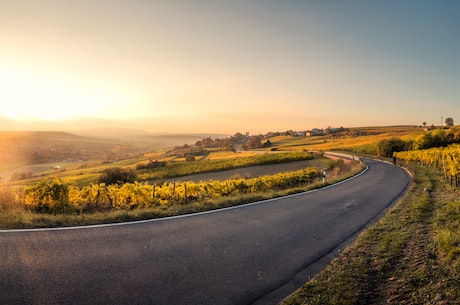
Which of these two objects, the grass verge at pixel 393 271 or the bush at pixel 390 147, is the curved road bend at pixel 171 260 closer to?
the grass verge at pixel 393 271

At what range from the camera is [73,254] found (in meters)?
5.97

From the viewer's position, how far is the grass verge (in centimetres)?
459

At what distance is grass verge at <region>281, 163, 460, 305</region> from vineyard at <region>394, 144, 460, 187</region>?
12.9 metres

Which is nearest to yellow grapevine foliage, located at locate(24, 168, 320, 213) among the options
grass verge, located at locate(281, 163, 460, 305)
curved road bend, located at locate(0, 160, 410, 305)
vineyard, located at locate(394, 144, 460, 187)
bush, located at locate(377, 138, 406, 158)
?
curved road bend, located at locate(0, 160, 410, 305)

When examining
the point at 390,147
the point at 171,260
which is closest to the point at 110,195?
the point at 171,260

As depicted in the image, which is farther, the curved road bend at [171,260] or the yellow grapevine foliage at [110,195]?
the yellow grapevine foliage at [110,195]

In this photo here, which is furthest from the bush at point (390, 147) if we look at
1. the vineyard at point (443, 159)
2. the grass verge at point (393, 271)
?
the grass verge at point (393, 271)

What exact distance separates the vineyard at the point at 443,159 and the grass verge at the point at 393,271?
12933 millimetres

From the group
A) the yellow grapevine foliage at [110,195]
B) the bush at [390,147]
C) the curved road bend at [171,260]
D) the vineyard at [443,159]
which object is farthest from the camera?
the bush at [390,147]

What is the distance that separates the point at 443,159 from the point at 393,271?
2359 cm

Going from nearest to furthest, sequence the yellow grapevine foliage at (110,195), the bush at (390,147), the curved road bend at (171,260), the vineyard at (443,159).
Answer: the curved road bend at (171,260), the yellow grapevine foliage at (110,195), the vineyard at (443,159), the bush at (390,147)

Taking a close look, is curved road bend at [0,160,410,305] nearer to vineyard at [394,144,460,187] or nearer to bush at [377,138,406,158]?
vineyard at [394,144,460,187]

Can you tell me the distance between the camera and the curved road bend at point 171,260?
4516 millimetres

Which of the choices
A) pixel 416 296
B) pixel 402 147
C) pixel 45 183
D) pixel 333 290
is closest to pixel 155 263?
pixel 333 290
